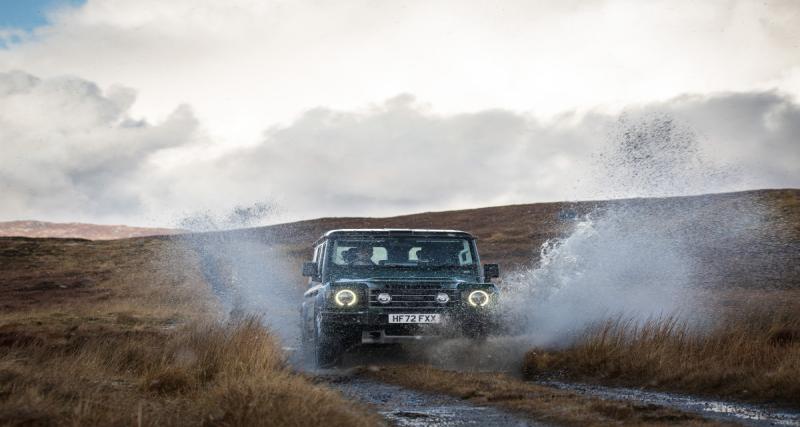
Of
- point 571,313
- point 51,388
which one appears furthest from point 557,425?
point 571,313

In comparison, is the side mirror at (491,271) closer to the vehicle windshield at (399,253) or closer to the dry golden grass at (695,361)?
the vehicle windshield at (399,253)

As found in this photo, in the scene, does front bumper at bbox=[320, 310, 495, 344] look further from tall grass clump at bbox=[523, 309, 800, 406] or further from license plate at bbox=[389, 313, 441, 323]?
tall grass clump at bbox=[523, 309, 800, 406]

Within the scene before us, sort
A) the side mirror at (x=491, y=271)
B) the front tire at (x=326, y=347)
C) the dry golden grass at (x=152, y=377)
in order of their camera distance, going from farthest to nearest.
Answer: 1. the side mirror at (x=491, y=271)
2. the front tire at (x=326, y=347)
3. the dry golden grass at (x=152, y=377)

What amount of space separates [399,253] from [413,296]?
1.31 meters

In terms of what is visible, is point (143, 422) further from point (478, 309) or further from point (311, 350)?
point (311, 350)

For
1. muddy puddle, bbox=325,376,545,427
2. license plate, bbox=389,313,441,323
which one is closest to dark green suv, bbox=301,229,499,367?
license plate, bbox=389,313,441,323

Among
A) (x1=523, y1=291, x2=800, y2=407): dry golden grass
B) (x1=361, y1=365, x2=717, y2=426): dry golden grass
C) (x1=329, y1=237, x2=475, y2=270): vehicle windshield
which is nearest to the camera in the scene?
(x1=361, y1=365, x2=717, y2=426): dry golden grass

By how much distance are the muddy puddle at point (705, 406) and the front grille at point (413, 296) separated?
6.86ft

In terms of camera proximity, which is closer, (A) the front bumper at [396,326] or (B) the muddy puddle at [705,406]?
(B) the muddy puddle at [705,406]

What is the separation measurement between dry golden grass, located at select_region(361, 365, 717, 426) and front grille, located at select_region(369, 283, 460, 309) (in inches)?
32.4

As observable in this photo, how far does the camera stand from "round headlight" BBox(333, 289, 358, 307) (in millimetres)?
11461

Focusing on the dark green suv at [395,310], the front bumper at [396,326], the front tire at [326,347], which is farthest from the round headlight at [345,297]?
the front tire at [326,347]

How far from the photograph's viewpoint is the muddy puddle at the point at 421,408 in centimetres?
706

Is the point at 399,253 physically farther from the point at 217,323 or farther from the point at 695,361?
the point at 695,361
